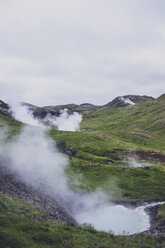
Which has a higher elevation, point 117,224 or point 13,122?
point 13,122

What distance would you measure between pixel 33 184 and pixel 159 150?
10004 cm

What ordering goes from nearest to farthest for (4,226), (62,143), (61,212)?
(4,226) < (61,212) < (62,143)

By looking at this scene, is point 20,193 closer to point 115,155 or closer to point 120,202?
point 120,202

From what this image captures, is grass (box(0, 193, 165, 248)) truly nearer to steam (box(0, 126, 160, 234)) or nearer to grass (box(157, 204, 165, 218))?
steam (box(0, 126, 160, 234))

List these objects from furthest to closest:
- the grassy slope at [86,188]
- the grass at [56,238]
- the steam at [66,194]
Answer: the steam at [66,194] → the grassy slope at [86,188] → the grass at [56,238]

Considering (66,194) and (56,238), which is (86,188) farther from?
(56,238)

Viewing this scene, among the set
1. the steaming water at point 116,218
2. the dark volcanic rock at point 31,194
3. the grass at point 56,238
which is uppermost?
the dark volcanic rock at point 31,194

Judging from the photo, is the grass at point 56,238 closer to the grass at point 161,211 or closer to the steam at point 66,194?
the steam at point 66,194

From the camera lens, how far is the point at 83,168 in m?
88.5

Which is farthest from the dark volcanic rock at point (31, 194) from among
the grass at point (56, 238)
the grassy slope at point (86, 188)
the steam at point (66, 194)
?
the grass at point (56, 238)

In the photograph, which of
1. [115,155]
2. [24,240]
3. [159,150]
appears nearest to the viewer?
[24,240]

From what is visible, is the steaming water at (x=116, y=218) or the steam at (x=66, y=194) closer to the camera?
the steaming water at (x=116, y=218)

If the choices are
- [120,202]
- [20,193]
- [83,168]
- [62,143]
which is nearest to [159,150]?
[62,143]

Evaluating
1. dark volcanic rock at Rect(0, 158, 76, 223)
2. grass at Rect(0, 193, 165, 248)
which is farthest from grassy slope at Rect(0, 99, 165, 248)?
dark volcanic rock at Rect(0, 158, 76, 223)
